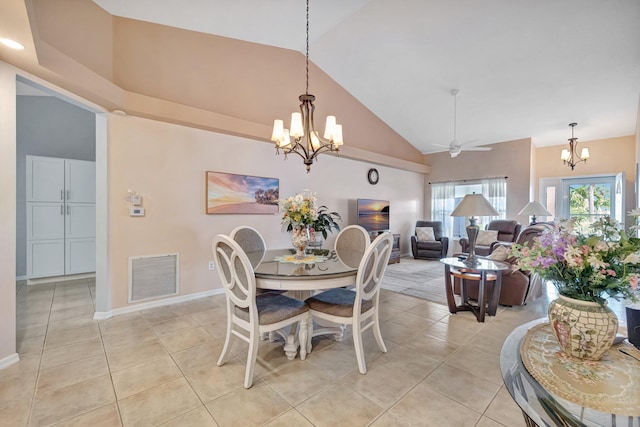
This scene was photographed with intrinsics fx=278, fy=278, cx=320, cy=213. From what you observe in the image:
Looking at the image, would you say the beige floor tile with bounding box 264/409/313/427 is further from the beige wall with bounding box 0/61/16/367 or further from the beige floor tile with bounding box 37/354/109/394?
the beige wall with bounding box 0/61/16/367

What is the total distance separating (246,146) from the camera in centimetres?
425

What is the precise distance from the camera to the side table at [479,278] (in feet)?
9.98

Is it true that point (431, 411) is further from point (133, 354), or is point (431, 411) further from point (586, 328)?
point (133, 354)

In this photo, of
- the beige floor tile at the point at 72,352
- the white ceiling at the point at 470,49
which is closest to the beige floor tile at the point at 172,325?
the beige floor tile at the point at 72,352

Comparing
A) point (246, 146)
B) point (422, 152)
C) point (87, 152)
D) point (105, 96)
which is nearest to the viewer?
point (105, 96)

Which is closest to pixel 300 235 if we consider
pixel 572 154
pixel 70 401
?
pixel 70 401

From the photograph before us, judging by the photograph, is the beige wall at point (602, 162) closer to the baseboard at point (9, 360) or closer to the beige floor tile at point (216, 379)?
the beige floor tile at point (216, 379)

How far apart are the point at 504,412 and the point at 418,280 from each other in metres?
3.21

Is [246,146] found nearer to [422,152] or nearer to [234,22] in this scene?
[234,22]

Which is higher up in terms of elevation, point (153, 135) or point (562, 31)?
point (562, 31)

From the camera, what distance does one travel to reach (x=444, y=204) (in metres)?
7.43

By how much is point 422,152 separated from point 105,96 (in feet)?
23.3

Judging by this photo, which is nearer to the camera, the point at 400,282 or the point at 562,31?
the point at 562,31

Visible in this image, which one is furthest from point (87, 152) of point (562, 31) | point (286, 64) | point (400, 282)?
point (562, 31)
